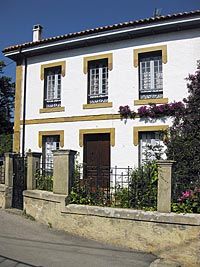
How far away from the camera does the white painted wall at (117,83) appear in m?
12.5

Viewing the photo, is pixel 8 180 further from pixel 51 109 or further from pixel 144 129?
pixel 144 129

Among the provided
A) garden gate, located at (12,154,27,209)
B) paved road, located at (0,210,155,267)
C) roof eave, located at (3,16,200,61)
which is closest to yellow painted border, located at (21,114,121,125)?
roof eave, located at (3,16,200,61)

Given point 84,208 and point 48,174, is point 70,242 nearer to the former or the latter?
point 84,208

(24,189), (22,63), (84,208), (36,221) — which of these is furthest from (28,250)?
(22,63)

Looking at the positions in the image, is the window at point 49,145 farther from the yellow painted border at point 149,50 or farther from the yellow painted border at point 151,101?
the yellow painted border at point 149,50

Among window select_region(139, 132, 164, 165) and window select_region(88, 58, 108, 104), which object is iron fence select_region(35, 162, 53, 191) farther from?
window select_region(88, 58, 108, 104)

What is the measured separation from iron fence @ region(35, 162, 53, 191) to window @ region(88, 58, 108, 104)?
4.24 meters

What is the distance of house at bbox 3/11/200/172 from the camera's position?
41.5ft

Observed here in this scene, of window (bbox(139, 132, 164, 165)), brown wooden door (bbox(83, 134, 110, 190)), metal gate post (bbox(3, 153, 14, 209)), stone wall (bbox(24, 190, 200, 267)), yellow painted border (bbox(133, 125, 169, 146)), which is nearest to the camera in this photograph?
stone wall (bbox(24, 190, 200, 267))

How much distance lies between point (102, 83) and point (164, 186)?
705 cm

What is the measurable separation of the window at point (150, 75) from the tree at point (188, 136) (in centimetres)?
119

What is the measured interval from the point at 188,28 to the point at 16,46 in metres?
7.02

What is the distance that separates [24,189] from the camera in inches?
452

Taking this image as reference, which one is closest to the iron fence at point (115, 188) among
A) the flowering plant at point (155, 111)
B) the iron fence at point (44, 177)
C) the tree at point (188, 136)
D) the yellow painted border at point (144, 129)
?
the iron fence at point (44, 177)
